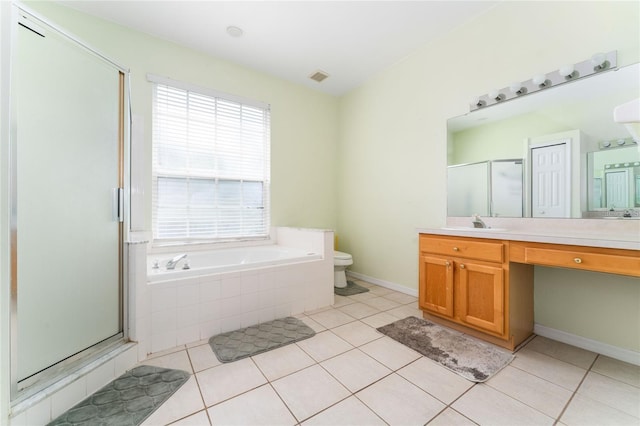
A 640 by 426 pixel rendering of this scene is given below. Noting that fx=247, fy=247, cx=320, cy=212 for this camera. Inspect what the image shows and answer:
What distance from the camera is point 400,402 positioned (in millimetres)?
1250

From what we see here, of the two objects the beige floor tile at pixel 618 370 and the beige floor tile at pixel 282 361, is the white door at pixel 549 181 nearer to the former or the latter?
the beige floor tile at pixel 618 370

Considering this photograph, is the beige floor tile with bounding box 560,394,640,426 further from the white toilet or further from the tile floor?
the white toilet

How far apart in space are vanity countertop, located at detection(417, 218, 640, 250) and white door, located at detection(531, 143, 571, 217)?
0.29 feet

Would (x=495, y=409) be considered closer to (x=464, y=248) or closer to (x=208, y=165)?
(x=464, y=248)

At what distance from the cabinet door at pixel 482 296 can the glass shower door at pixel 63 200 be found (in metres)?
2.40

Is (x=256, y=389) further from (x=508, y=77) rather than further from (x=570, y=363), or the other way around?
(x=508, y=77)

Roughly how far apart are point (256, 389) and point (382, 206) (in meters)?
2.42

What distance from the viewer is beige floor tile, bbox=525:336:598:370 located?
5.19 ft

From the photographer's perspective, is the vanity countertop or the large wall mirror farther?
the large wall mirror

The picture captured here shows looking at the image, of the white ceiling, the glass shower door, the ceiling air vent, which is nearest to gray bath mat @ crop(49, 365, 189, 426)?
the glass shower door

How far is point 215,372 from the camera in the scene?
1.49 metres

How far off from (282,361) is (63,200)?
1561 millimetres

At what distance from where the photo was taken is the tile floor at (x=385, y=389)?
1152mm

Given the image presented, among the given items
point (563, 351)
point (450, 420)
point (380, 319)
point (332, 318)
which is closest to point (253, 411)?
point (450, 420)
